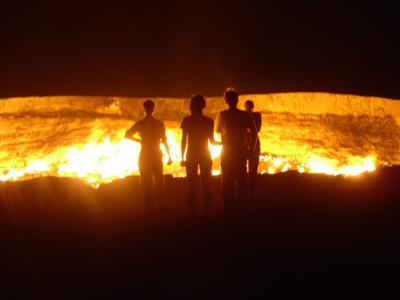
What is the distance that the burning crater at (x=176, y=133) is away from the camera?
476 inches

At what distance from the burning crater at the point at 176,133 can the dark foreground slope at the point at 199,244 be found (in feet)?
14.0

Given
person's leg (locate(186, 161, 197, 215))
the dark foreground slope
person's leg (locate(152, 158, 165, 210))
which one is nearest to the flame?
the dark foreground slope

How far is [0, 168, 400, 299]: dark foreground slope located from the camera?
4.71 meters

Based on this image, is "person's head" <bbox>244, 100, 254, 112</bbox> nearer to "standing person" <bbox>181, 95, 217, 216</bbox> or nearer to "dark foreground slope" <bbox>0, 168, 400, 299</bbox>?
"dark foreground slope" <bbox>0, 168, 400, 299</bbox>

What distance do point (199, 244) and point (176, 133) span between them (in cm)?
850

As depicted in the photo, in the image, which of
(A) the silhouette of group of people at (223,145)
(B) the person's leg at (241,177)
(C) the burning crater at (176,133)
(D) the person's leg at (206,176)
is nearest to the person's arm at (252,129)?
(A) the silhouette of group of people at (223,145)

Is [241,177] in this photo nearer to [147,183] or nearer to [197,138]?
[197,138]

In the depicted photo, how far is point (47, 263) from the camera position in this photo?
208 inches

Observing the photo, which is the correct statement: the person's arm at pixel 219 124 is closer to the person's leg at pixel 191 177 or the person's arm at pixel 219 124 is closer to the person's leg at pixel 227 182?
the person's leg at pixel 227 182

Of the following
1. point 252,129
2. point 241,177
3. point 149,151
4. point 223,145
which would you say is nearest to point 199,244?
point 241,177

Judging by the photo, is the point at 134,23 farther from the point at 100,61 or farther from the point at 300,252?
the point at 300,252

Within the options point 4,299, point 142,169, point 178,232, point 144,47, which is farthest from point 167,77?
point 4,299

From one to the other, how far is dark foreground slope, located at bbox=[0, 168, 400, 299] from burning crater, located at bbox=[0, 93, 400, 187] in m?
4.28

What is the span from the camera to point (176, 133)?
46.0 feet
